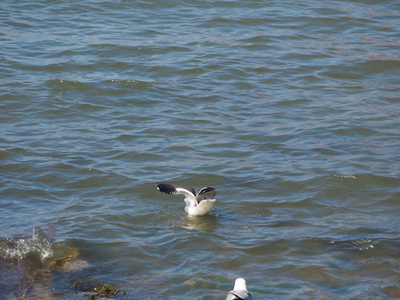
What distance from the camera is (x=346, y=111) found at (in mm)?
11789

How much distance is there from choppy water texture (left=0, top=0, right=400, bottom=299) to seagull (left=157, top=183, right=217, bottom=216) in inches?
6.8

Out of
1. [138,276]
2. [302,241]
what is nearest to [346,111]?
[302,241]

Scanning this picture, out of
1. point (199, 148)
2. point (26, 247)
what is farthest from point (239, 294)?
point (199, 148)

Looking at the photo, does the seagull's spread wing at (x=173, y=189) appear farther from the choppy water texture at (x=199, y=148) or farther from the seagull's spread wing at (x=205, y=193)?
the choppy water texture at (x=199, y=148)

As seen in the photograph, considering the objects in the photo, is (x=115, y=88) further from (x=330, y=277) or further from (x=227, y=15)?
(x=330, y=277)

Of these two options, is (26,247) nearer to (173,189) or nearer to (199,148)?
(173,189)

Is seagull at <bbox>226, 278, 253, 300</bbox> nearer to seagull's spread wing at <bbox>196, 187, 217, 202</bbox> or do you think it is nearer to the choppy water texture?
the choppy water texture

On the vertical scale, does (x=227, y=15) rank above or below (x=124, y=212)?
A: above

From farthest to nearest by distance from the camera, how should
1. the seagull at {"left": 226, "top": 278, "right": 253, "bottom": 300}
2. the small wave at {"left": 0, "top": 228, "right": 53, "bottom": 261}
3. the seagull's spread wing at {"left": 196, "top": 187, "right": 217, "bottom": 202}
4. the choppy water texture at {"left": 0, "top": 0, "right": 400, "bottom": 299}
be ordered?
1. the seagull's spread wing at {"left": 196, "top": 187, "right": 217, "bottom": 202}
2. the small wave at {"left": 0, "top": 228, "right": 53, "bottom": 261}
3. the choppy water texture at {"left": 0, "top": 0, "right": 400, "bottom": 299}
4. the seagull at {"left": 226, "top": 278, "right": 253, "bottom": 300}

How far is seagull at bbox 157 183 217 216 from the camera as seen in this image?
773 cm

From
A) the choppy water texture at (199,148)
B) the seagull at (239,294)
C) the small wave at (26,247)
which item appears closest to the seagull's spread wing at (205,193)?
the choppy water texture at (199,148)

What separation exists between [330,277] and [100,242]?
108 inches

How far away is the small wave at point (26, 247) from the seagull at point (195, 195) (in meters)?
1.57

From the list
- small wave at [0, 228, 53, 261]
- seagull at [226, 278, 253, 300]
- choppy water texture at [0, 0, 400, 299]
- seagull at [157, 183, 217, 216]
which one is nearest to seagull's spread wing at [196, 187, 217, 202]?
seagull at [157, 183, 217, 216]
